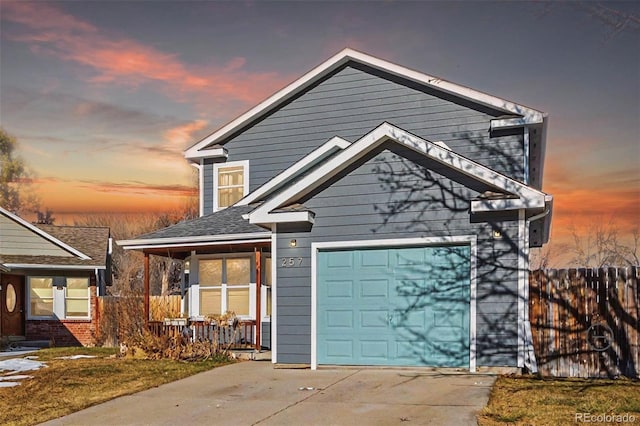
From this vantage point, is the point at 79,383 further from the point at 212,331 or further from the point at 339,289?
the point at 339,289

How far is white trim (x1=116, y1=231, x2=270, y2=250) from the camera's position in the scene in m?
16.5

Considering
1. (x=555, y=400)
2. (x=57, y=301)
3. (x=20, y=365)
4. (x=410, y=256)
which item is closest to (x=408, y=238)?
(x=410, y=256)

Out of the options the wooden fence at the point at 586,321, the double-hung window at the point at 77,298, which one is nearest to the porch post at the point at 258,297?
the wooden fence at the point at 586,321

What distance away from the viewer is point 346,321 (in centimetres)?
1351

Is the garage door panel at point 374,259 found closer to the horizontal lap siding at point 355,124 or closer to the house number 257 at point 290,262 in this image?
the house number 257 at point 290,262

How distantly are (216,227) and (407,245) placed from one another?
6.36 metres

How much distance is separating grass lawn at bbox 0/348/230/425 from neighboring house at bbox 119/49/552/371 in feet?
8.10

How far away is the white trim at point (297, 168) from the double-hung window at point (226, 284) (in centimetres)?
217

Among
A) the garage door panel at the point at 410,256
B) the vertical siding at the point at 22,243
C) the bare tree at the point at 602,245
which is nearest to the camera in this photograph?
the garage door panel at the point at 410,256

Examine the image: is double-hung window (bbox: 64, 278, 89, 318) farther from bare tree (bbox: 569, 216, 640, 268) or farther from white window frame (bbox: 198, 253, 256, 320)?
bare tree (bbox: 569, 216, 640, 268)

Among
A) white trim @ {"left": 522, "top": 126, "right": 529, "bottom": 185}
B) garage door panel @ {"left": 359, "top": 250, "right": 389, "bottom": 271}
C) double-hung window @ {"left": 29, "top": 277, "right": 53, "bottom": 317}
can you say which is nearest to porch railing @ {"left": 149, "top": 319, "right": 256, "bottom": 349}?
garage door panel @ {"left": 359, "top": 250, "right": 389, "bottom": 271}

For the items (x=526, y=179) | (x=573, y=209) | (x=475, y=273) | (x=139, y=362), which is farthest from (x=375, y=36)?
(x=573, y=209)

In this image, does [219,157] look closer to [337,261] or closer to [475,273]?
[337,261]

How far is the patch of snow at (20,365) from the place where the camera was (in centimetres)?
1619
